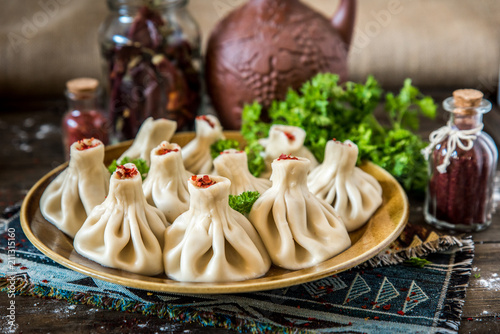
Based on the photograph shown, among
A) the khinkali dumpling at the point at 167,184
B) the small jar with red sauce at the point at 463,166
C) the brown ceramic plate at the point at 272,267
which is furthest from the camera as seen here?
A: the small jar with red sauce at the point at 463,166

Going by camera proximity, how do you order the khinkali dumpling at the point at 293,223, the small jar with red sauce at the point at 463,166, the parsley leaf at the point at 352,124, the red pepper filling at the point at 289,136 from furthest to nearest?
the parsley leaf at the point at 352,124 → the red pepper filling at the point at 289,136 → the small jar with red sauce at the point at 463,166 → the khinkali dumpling at the point at 293,223

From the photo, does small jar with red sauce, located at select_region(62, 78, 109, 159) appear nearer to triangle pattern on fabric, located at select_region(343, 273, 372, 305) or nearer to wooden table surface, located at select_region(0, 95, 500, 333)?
wooden table surface, located at select_region(0, 95, 500, 333)

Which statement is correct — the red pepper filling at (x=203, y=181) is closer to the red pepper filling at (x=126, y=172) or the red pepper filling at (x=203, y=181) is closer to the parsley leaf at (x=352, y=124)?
the red pepper filling at (x=126, y=172)

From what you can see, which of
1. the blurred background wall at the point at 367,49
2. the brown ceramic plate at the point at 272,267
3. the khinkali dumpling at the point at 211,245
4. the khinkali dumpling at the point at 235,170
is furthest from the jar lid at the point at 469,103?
the blurred background wall at the point at 367,49

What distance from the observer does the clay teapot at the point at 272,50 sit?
1.87m

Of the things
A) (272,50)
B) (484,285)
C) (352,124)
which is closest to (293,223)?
(484,285)

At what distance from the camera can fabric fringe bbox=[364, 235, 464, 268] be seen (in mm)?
1315

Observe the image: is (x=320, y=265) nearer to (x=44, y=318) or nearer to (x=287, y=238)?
(x=287, y=238)

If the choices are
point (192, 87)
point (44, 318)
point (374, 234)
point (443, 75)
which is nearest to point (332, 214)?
point (374, 234)

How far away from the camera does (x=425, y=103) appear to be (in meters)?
1.72

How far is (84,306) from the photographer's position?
1.17 meters

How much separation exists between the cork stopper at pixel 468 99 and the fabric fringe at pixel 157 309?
670 millimetres

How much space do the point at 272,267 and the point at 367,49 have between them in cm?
189

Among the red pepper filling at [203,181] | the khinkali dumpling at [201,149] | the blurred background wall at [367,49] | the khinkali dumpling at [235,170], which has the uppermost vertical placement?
the red pepper filling at [203,181]
